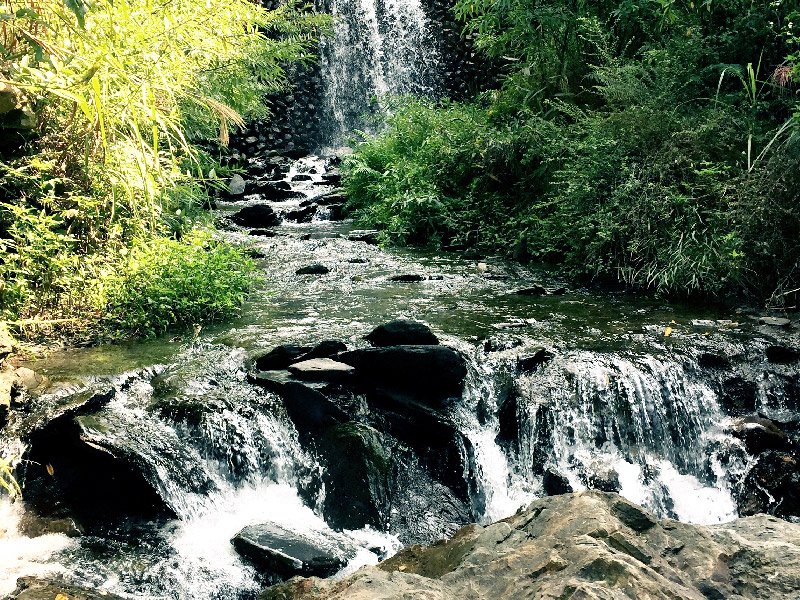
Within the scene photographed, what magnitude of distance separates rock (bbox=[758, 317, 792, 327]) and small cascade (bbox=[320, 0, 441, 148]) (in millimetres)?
14664

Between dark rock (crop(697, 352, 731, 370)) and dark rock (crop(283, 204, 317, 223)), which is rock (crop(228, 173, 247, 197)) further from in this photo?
dark rock (crop(697, 352, 731, 370))

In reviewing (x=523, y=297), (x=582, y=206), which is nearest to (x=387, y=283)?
(x=523, y=297)

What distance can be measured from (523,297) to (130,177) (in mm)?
3937

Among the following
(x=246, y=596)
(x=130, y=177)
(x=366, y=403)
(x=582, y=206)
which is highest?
(x=130, y=177)

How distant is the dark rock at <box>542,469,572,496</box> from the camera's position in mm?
4637

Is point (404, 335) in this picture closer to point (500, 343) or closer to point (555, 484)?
point (500, 343)

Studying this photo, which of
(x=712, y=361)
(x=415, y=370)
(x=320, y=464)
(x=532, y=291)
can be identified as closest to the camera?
(x=320, y=464)

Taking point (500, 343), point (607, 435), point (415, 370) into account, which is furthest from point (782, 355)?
point (415, 370)

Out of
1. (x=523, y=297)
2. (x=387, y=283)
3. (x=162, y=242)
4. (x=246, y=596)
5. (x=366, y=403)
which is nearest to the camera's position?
(x=246, y=596)

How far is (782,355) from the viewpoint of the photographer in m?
5.52

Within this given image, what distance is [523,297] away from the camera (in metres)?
7.26

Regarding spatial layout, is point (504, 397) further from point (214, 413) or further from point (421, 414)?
point (214, 413)

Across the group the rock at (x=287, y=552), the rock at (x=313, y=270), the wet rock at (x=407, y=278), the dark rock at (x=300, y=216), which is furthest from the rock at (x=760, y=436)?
A: the dark rock at (x=300, y=216)

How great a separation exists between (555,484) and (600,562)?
270cm
